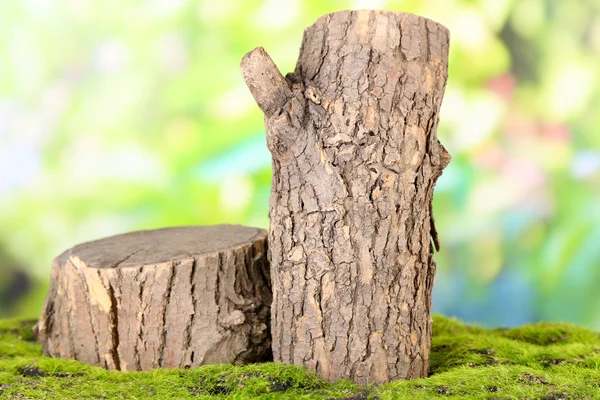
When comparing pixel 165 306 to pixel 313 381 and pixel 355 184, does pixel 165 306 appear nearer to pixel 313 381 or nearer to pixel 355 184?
pixel 313 381

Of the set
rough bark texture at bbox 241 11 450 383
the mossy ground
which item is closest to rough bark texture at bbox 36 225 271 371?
the mossy ground

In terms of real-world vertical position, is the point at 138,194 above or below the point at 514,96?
below

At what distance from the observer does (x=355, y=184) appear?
7.38 ft

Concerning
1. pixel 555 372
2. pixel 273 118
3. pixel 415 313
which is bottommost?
pixel 555 372

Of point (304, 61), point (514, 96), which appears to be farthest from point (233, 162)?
point (304, 61)

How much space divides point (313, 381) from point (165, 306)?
570 mm

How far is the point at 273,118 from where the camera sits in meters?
2.27

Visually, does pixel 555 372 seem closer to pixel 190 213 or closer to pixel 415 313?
pixel 415 313

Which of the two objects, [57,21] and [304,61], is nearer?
[304,61]

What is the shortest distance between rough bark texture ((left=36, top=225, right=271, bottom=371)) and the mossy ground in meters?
0.12

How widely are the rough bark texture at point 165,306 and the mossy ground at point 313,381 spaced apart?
0.12 meters

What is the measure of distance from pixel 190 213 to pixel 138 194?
33 cm

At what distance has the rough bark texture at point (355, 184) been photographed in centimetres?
225

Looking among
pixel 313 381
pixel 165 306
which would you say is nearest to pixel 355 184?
pixel 313 381
